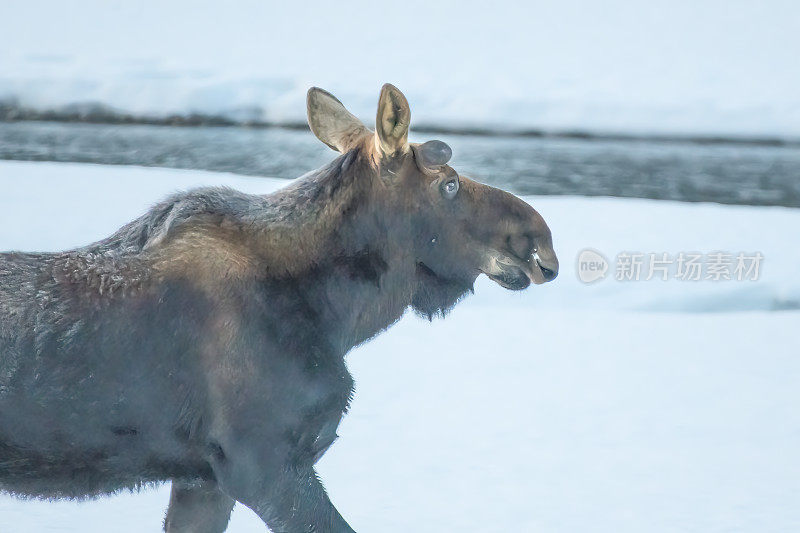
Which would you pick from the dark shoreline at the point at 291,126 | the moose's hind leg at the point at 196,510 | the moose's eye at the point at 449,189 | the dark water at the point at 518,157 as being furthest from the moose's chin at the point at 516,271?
the dark shoreline at the point at 291,126

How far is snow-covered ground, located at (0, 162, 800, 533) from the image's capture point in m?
3.30

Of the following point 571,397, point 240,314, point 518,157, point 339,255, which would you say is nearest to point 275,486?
point 240,314

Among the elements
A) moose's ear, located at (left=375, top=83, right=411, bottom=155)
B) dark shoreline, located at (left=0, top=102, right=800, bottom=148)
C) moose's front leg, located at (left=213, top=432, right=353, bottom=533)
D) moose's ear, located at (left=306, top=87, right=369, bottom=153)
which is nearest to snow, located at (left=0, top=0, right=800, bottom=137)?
dark shoreline, located at (left=0, top=102, right=800, bottom=148)

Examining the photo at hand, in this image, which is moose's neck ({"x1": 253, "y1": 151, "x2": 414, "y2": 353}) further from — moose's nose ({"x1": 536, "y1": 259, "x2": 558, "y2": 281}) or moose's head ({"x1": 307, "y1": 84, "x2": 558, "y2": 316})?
moose's nose ({"x1": 536, "y1": 259, "x2": 558, "y2": 281})

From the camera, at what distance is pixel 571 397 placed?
13.8 ft

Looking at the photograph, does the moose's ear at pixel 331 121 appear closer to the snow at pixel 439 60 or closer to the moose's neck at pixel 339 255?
the moose's neck at pixel 339 255

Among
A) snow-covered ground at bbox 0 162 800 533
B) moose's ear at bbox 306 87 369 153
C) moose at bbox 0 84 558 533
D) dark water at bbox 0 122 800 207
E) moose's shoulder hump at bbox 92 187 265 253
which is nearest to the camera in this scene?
moose at bbox 0 84 558 533

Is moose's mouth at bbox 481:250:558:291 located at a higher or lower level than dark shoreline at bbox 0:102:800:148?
lower

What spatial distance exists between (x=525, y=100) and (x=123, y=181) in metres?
2.85

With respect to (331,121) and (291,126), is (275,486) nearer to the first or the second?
(331,121)

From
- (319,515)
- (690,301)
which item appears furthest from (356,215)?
(690,301)

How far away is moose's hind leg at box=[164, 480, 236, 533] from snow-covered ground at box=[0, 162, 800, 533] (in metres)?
0.51

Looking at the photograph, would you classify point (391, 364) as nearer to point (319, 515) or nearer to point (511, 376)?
point (511, 376)

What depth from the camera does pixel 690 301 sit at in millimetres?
5379
